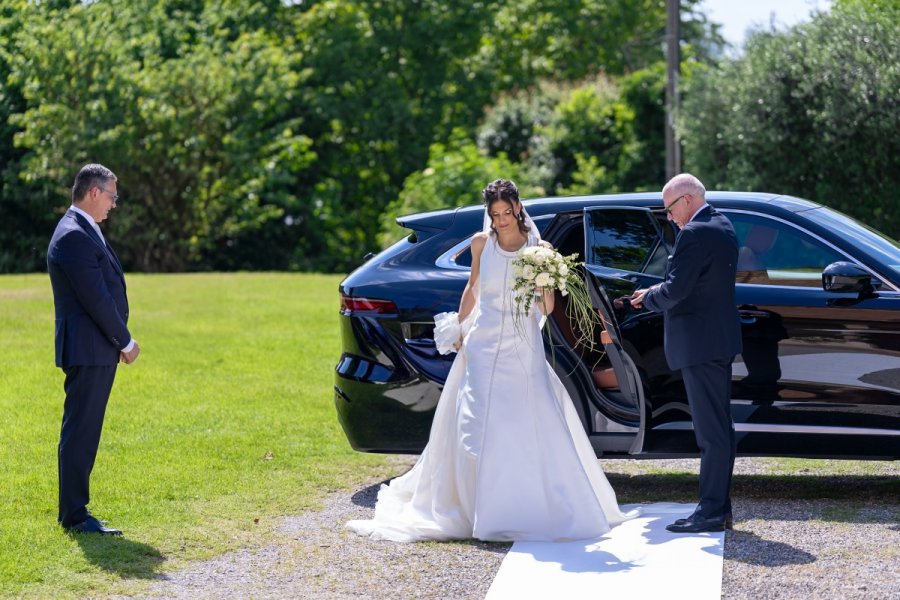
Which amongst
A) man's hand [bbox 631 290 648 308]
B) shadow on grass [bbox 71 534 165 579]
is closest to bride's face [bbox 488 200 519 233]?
man's hand [bbox 631 290 648 308]

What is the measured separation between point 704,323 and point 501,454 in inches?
49.6

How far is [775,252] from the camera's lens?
7.83 metres

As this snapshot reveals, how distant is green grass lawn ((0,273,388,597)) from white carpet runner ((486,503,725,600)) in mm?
1596

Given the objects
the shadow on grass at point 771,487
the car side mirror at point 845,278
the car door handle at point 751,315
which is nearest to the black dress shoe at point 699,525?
the shadow on grass at point 771,487

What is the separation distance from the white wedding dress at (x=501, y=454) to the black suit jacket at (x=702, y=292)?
74 cm

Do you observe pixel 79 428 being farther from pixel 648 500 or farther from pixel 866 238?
pixel 866 238

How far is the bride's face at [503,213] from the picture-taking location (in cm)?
718

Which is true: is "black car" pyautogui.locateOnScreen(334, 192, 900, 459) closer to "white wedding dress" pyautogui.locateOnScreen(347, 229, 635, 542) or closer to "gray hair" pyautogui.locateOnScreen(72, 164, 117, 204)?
"white wedding dress" pyautogui.locateOnScreen(347, 229, 635, 542)

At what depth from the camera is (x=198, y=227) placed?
27.3m

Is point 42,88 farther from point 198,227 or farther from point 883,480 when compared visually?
point 883,480

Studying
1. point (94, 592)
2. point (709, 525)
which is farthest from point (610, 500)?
point (94, 592)

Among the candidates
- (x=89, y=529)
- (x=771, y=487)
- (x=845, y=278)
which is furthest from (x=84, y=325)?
(x=771, y=487)

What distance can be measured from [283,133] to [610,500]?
70.9ft

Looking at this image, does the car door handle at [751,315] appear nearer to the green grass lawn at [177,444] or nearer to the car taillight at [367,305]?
the car taillight at [367,305]
